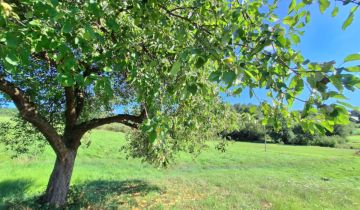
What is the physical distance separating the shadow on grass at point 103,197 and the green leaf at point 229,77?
39.7ft

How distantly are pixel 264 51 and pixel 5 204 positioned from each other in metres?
13.8

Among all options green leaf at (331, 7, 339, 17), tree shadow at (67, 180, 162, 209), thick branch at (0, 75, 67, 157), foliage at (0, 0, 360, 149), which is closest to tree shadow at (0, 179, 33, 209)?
tree shadow at (67, 180, 162, 209)

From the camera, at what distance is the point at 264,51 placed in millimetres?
3939

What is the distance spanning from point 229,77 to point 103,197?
15.2m

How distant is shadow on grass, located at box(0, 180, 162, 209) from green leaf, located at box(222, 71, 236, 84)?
476 inches

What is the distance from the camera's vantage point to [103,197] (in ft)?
55.7

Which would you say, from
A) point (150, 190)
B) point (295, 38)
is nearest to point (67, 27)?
point (295, 38)

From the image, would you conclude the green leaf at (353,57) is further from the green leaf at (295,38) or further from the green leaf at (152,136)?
the green leaf at (152,136)

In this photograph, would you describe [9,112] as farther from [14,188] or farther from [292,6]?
[292,6]

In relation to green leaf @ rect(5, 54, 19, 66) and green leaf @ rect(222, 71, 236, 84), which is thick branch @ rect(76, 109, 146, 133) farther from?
green leaf @ rect(222, 71, 236, 84)

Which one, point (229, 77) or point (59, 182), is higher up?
point (229, 77)

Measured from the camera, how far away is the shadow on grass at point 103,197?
1404 centimetres

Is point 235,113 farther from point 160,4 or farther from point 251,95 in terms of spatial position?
point 251,95

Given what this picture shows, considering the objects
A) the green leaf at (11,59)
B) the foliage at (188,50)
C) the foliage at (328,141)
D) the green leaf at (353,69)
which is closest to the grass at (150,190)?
the foliage at (188,50)
